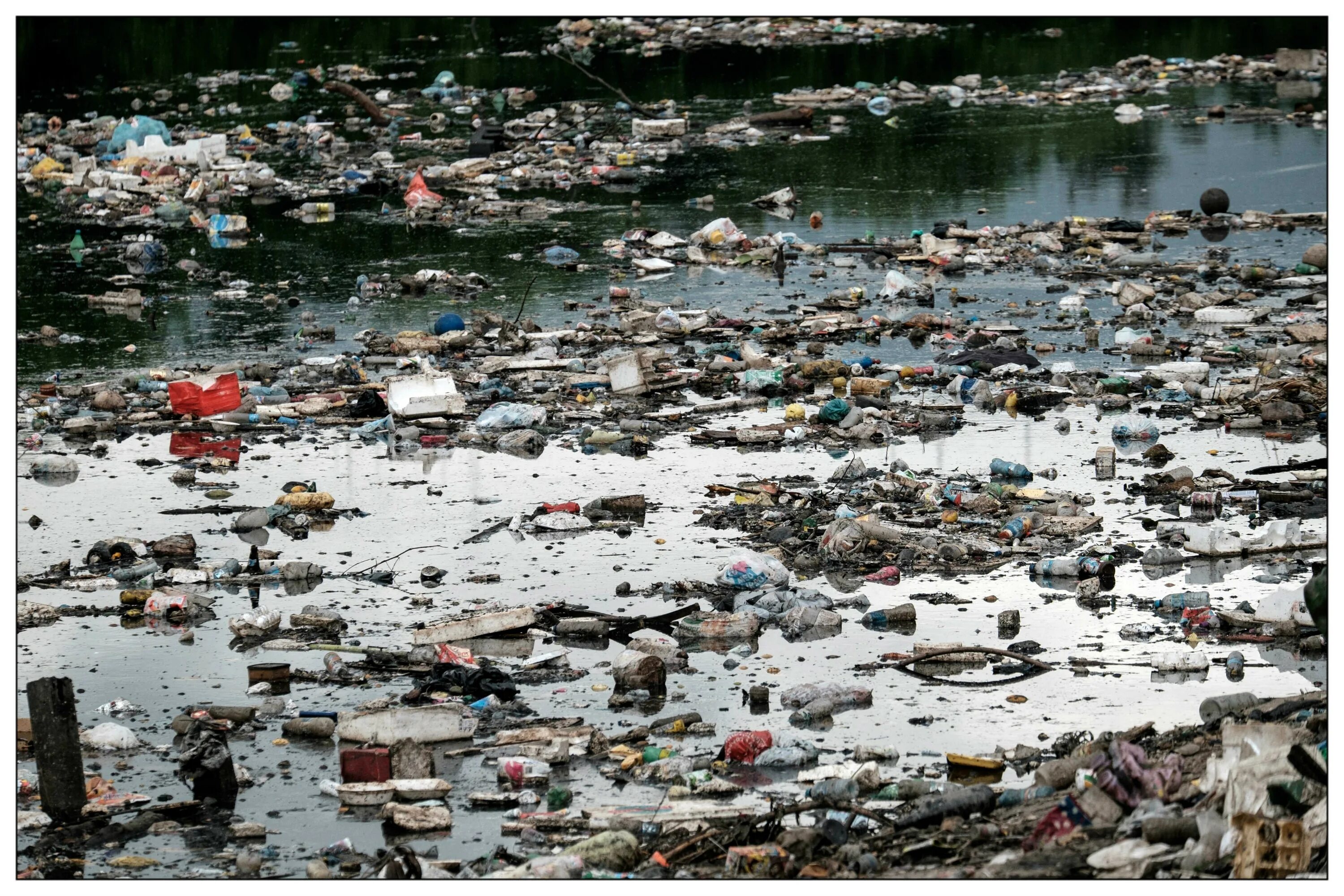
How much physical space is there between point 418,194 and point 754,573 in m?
10.8

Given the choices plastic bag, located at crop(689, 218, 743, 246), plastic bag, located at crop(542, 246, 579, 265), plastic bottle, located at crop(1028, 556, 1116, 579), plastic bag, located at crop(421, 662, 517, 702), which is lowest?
plastic bag, located at crop(421, 662, 517, 702)

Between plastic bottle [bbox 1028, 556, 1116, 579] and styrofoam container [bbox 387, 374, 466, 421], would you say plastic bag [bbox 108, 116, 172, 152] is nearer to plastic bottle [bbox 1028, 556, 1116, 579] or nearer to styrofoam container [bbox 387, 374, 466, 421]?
styrofoam container [bbox 387, 374, 466, 421]

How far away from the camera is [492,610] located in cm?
749

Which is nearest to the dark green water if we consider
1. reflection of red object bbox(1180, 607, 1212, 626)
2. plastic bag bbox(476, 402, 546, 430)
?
plastic bag bbox(476, 402, 546, 430)

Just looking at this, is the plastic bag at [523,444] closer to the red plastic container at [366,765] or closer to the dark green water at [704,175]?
the dark green water at [704,175]

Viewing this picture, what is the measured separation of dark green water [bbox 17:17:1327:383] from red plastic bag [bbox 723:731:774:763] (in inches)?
276

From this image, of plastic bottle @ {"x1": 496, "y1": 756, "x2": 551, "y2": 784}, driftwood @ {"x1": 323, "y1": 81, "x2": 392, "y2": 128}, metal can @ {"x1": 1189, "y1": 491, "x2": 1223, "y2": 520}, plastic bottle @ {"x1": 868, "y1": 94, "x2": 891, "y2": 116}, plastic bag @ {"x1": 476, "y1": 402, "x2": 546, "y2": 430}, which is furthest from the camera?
plastic bottle @ {"x1": 868, "y1": 94, "x2": 891, "y2": 116}

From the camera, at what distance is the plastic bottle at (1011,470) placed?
9086mm

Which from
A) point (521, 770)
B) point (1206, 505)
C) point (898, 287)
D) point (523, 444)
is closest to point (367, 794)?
point (521, 770)

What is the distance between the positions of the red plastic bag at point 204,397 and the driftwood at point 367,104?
12.5 metres

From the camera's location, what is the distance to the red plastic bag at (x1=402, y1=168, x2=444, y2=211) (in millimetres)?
17375

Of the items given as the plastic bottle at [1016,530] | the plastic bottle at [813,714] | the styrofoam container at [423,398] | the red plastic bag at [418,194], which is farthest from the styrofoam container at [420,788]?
the red plastic bag at [418,194]

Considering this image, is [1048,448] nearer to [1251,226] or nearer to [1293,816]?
[1293,816]

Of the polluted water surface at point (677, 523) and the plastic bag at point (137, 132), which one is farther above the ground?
the plastic bag at point (137, 132)
